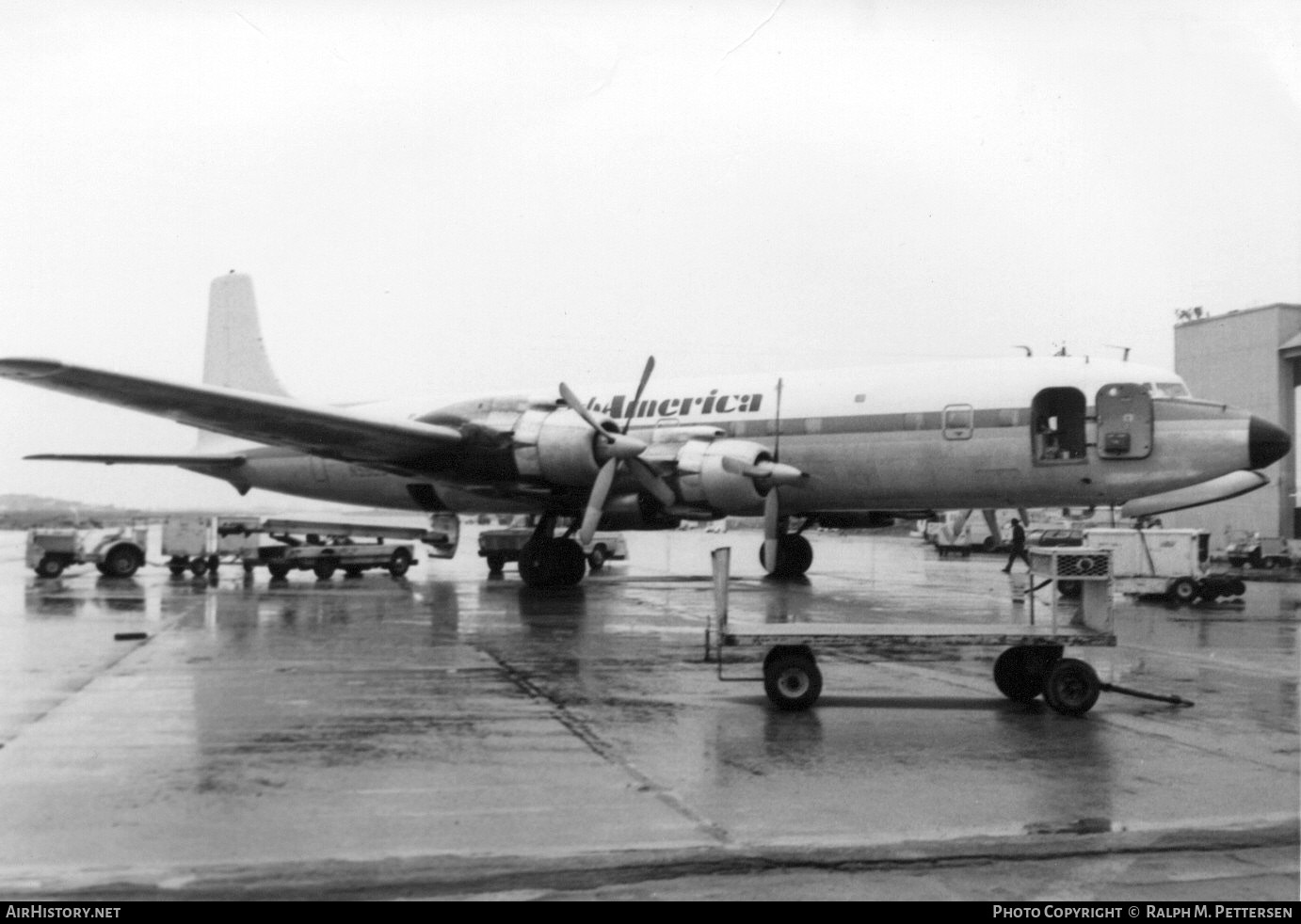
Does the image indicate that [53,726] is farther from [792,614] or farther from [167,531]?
[167,531]

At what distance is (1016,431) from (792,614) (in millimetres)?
5207

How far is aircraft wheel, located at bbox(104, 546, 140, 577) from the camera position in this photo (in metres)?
24.8

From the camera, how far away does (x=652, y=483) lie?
60.2 feet

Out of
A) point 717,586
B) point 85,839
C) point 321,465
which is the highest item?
point 321,465

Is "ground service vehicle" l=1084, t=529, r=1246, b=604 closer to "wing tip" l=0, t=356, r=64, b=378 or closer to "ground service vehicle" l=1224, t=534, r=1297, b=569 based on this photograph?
"ground service vehicle" l=1224, t=534, r=1297, b=569

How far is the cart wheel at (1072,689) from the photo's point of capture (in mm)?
8766

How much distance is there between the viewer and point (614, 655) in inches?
468

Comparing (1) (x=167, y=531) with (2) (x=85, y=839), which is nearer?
(2) (x=85, y=839)

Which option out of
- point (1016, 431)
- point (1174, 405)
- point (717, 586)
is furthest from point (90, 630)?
point (1174, 405)

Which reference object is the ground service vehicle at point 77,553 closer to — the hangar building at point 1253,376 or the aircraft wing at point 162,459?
the aircraft wing at point 162,459

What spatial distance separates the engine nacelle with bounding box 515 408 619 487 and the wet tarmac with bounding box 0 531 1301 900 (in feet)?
15.7

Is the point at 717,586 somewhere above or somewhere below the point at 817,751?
above

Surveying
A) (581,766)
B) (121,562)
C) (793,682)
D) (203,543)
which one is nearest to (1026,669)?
(793,682)

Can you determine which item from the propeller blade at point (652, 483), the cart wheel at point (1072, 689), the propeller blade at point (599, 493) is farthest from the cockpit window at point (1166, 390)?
the cart wheel at point (1072, 689)
